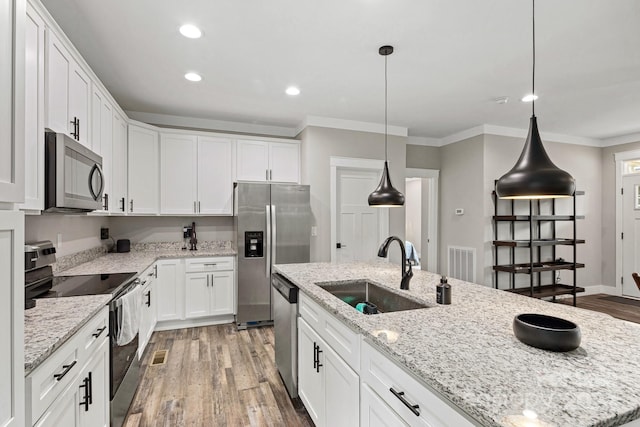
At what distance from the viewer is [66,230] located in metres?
2.72

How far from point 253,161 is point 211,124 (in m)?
0.83

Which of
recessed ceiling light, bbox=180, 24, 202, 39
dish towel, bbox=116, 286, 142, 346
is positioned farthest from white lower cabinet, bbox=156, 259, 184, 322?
recessed ceiling light, bbox=180, 24, 202, 39

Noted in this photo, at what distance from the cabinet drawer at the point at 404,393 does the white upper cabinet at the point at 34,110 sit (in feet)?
5.86

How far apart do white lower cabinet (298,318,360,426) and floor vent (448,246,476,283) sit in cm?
353

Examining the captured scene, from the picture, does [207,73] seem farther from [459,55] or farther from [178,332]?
[178,332]

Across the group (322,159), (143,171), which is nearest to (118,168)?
(143,171)

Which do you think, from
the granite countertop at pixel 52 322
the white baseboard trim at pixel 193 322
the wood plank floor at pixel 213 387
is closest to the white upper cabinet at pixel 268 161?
the white baseboard trim at pixel 193 322

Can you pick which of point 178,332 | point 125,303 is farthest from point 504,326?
point 178,332

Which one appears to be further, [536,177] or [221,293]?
[221,293]

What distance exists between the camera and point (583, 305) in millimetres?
4859

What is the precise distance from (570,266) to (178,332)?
5.60 meters

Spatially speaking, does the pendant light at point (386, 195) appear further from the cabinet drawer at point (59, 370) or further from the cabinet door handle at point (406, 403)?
the cabinet drawer at point (59, 370)

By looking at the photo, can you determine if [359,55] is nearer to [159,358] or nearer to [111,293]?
[111,293]

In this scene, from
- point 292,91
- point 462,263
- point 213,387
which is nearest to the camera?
point 213,387
